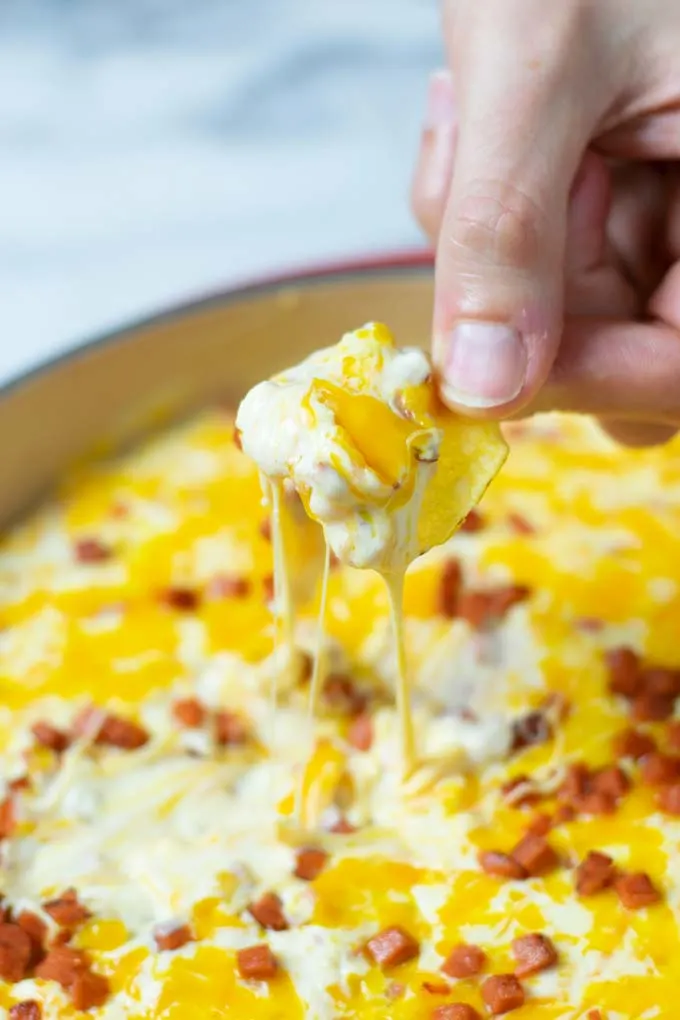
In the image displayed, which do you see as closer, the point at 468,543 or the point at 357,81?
the point at 468,543

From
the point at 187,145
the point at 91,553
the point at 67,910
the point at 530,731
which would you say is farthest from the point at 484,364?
the point at 187,145

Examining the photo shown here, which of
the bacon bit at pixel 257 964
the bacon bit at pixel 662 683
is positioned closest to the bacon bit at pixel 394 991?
the bacon bit at pixel 257 964

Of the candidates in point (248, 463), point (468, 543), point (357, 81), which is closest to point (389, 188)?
point (357, 81)

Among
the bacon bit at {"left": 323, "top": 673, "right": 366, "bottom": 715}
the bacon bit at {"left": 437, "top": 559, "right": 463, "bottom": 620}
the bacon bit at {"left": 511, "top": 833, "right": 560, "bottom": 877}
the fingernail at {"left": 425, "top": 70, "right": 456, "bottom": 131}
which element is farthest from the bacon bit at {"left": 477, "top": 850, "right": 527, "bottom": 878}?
the fingernail at {"left": 425, "top": 70, "right": 456, "bottom": 131}

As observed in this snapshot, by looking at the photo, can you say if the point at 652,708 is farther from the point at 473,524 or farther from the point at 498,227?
the point at 498,227

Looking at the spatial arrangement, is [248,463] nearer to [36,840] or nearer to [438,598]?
[438,598]
